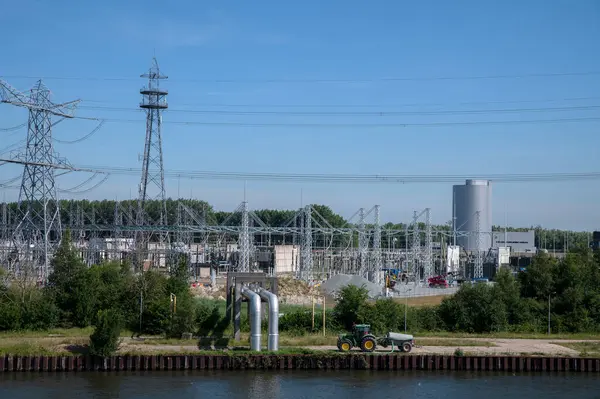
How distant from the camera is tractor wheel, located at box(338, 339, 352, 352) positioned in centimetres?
2178

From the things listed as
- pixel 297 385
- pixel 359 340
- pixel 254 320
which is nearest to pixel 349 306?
pixel 359 340

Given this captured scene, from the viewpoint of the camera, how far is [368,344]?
2188 centimetres

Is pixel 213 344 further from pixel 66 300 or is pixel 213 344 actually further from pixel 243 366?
pixel 66 300

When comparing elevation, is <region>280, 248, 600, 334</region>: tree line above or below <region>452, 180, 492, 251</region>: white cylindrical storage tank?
below

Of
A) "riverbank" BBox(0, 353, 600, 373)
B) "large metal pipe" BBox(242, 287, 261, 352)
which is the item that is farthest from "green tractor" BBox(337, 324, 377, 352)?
"large metal pipe" BBox(242, 287, 261, 352)

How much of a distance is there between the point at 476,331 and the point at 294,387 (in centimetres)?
1040

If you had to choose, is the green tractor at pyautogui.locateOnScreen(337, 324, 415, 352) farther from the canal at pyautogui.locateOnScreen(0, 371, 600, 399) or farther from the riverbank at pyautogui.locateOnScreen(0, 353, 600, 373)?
the canal at pyautogui.locateOnScreen(0, 371, 600, 399)

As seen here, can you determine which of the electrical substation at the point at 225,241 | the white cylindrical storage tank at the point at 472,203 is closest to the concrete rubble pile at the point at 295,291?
the electrical substation at the point at 225,241

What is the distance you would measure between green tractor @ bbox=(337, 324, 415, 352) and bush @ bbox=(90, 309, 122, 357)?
21.8 feet

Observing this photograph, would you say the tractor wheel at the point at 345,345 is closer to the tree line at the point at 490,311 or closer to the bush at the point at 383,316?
the bush at the point at 383,316

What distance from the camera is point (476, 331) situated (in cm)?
2694

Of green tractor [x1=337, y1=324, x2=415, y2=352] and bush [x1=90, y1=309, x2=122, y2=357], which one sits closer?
bush [x1=90, y1=309, x2=122, y2=357]

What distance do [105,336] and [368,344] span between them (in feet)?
25.5

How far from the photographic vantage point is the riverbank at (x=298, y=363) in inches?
809
